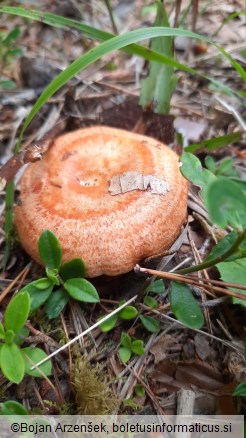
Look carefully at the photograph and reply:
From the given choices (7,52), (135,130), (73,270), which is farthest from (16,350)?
(7,52)

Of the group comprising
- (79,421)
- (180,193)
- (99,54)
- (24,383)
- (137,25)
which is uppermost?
(137,25)

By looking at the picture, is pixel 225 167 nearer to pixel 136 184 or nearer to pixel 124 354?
pixel 136 184

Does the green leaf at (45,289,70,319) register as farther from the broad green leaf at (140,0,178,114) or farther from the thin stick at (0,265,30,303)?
the broad green leaf at (140,0,178,114)

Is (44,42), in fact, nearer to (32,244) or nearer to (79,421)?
(32,244)

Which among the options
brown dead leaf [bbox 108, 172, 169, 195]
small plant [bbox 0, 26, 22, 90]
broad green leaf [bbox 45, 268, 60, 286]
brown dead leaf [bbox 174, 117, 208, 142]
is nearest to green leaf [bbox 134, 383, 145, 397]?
broad green leaf [bbox 45, 268, 60, 286]

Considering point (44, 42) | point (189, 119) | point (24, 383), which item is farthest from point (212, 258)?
point (44, 42)

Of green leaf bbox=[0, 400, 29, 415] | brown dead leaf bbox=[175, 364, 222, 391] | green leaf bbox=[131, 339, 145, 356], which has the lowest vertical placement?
green leaf bbox=[0, 400, 29, 415]

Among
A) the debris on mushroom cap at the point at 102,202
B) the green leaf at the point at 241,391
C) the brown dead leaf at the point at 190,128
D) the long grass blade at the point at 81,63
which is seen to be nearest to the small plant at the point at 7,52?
the debris on mushroom cap at the point at 102,202
